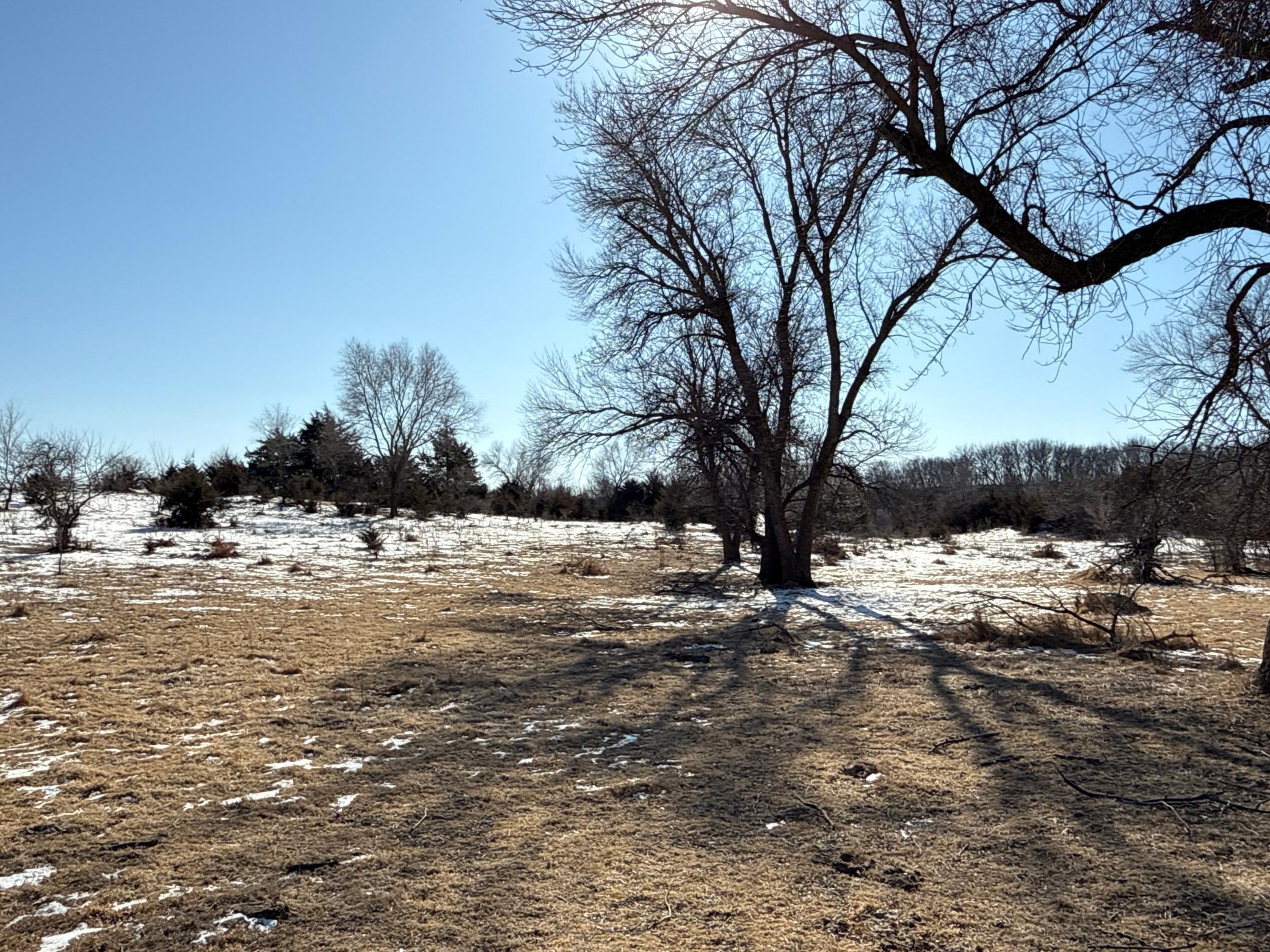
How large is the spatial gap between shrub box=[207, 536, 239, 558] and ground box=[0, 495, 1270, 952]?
6.20 metres

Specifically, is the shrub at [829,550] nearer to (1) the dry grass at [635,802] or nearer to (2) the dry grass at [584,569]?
(2) the dry grass at [584,569]

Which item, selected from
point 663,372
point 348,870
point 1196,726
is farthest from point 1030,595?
point 348,870

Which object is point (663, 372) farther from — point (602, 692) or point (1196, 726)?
point (1196, 726)

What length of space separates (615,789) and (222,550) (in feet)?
45.4

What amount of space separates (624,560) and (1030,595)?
960cm

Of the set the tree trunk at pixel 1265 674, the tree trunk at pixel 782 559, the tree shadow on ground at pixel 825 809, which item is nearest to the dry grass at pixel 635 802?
the tree shadow on ground at pixel 825 809

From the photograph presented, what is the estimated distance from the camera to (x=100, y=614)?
8797 millimetres

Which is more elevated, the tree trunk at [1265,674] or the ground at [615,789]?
the tree trunk at [1265,674]

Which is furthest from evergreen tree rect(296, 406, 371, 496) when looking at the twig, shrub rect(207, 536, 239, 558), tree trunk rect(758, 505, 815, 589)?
the twig

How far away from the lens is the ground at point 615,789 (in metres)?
2.60

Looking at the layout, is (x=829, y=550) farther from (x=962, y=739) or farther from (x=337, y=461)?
(x=337, y=461)

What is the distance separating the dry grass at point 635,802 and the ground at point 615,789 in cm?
2

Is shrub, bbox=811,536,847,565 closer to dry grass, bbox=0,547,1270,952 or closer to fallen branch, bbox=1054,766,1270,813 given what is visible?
dry grass, bbox=0,547,1270,952

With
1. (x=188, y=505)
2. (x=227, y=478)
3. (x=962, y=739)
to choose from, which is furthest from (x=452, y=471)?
(x=962, y=739)
